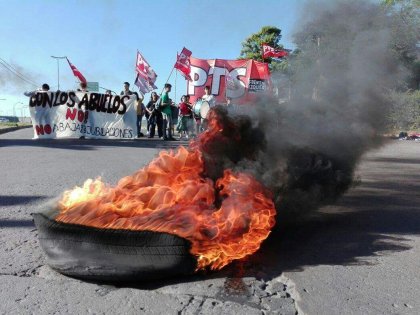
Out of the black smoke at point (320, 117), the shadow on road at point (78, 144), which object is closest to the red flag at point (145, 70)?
the shadow on road at point (78, 144)

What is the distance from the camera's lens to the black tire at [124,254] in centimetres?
281

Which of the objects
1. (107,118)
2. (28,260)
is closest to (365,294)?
(28,260)

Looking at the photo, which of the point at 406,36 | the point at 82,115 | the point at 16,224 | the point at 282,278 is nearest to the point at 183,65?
the point at 82,115

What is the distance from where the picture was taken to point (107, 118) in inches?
640

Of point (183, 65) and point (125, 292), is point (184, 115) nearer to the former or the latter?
point (183, 65)

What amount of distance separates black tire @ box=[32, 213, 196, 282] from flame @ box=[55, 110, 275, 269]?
7cm

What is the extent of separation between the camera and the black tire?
9.21 ft

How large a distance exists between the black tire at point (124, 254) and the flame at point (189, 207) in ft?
0.23

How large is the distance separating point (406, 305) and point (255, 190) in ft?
4.47

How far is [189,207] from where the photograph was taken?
310 centimetres

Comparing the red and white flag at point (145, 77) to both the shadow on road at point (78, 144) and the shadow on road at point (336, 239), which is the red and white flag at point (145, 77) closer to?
the shadow on road at point (78, 144)

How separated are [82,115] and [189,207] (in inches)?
544

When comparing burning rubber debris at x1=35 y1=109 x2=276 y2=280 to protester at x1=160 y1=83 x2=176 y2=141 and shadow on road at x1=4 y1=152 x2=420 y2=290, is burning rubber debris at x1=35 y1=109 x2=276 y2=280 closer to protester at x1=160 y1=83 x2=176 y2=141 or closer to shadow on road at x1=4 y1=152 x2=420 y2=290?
shadow on road at x1=4 y1=152 x2=420 y2=290

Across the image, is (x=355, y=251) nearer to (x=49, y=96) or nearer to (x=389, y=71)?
(x=389, y=71)
